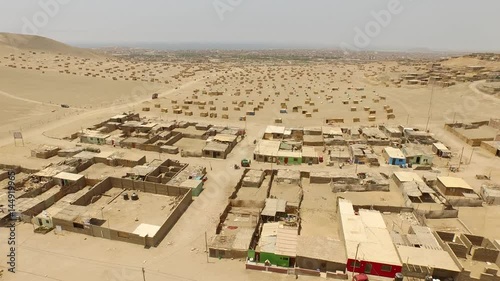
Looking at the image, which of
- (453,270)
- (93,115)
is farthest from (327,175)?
(93,115)

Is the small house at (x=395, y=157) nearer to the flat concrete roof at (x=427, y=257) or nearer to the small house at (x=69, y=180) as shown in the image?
the flat concrete roof at (x=427, y=257)

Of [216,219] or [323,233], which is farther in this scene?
[216,219]

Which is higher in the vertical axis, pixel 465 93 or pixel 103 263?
pixel 465 93

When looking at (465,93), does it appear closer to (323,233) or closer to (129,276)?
(323,233)

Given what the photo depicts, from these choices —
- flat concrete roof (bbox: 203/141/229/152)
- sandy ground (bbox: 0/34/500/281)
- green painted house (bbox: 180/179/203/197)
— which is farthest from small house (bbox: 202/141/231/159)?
green painted house (bbox: 180/179/203/197)

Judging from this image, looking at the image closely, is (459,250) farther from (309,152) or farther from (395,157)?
(309,152)

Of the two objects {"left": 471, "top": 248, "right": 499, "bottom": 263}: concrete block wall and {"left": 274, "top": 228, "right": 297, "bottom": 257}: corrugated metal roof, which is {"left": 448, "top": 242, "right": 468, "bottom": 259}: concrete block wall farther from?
{"left": 274, "top": 228, "right": 297, "bottom": 257}: corrugated metal roof

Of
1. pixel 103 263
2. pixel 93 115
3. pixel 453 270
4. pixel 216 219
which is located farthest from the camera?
pixel 93 115

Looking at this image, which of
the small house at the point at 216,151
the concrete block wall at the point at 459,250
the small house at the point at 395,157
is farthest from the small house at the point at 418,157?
the small house at the point at 216,151
